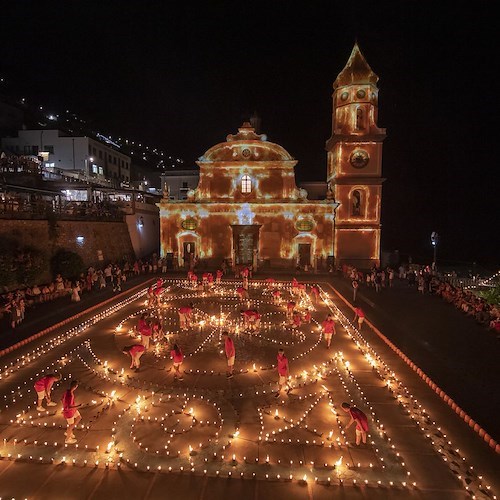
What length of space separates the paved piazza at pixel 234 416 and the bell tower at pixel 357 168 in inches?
768

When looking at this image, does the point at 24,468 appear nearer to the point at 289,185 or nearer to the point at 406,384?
the point at 406,384

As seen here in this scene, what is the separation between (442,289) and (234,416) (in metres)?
18.8

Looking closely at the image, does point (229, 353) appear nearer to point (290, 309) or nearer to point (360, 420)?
point (360, 420)

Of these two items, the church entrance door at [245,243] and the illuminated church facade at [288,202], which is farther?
the church entrance door at [245,243]

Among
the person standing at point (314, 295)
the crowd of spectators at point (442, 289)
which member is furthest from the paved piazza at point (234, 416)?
the crowd of spectators at point (442, 289)

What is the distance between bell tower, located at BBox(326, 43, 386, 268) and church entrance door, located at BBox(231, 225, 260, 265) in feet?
24.7

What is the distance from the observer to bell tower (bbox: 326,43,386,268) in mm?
33812

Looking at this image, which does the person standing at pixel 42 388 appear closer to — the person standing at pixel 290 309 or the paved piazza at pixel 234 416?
the paved piazza at pixel 234 416

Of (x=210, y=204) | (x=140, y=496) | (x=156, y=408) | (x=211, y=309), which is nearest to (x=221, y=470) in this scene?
(x=140, y=496)

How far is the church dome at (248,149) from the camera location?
3359 centimetres

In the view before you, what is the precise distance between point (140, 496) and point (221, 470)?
164 cm

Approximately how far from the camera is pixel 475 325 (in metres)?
17.6

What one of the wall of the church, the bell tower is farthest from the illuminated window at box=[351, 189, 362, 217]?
the wall of the church

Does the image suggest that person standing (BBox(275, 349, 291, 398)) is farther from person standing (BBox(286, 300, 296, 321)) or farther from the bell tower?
the bell tower
